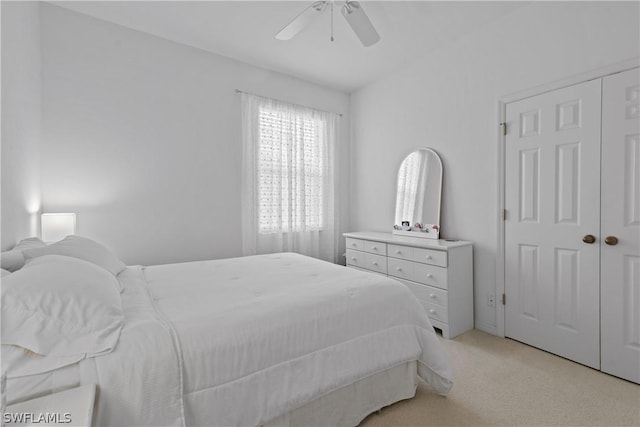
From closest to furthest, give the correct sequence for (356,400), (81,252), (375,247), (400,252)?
(356,400), (81,252), (400,252), (375,247)

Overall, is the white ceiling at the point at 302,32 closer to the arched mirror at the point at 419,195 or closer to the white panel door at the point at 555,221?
the white panel door at the point at 555,221

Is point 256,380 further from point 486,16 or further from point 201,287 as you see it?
point 486,16

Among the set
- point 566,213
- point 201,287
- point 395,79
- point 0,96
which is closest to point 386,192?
point 395,79

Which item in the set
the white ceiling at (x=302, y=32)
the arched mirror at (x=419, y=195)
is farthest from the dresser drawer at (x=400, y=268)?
the white ceiling at (x=302, y=32)

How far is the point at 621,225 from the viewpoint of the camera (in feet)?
6.77

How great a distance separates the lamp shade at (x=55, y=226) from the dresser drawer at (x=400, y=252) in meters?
2.81

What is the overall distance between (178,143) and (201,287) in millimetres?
1863

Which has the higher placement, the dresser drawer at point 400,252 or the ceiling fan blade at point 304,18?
the ceiling fan blade at point 304,18

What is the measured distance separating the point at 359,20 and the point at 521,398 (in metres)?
2.70

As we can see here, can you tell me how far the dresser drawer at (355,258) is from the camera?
3625 mm

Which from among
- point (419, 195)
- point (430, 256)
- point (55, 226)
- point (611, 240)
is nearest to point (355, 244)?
point (419, 195)

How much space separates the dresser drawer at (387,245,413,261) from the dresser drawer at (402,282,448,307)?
27cm

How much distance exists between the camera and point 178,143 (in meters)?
3.09

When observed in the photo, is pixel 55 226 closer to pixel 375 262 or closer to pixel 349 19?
pixel 349 19
